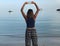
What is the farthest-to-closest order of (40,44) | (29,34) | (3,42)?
(3,42)
(40,44)
(29,34)

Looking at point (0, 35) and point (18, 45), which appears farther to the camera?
point (0, 35)

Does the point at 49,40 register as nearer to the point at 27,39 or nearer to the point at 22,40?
the point at 22,40

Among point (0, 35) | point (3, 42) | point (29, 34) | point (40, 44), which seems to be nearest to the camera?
point (29, 34)

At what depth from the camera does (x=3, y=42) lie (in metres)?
15.7

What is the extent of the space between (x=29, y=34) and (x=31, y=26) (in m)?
0.25

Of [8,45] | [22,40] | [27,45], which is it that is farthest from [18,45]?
[27,45]

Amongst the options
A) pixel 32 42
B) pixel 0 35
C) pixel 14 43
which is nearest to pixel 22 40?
pixel 14 43

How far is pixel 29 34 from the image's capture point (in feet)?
37.6

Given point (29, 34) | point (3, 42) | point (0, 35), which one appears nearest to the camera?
point (29, 34)

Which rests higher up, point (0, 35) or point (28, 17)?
point (28, 17)

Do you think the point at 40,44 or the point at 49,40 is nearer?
the point at 40,44

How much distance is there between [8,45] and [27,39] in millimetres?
3343

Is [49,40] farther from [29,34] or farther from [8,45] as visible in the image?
[29,34]

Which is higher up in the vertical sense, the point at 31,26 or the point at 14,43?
the point at 31,26
